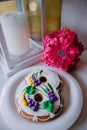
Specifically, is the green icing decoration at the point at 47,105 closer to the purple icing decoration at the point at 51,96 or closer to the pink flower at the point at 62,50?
the purple icing decoration at the point at 51,96

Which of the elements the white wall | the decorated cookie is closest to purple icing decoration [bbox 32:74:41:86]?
the decorated cookie

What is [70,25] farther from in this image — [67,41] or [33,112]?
[33,112]

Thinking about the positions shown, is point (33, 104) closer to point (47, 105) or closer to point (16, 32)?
point (47, 105)

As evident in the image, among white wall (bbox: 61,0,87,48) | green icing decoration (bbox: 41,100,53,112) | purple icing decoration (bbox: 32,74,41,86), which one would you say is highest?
white wall (bbox: 61,0,87,48)

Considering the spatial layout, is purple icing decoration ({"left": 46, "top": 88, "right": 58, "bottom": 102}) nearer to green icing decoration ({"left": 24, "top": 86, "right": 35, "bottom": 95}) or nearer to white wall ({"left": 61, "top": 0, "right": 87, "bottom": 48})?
green icing decoration ({"left": 24, "top": 86, "right": 35, "bottom": 95})

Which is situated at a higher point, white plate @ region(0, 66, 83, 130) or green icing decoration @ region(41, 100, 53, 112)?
green icing decoration @ region(41, 100, 53, 112)

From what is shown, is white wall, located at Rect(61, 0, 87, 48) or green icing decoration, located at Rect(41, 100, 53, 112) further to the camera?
white wall, located at Rect(61, 0, 87, 48)

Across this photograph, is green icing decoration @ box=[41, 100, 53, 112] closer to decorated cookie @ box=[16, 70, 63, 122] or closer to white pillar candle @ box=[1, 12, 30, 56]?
decorated cookie @ box=[16, 70, 63, 122]

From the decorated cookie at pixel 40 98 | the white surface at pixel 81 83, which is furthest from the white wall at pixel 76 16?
the decorated cookie at pixel 40 98
